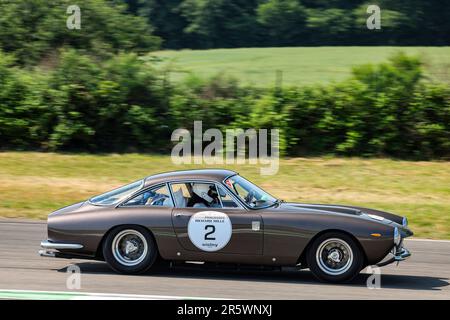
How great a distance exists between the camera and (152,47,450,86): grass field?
2233 centimetres

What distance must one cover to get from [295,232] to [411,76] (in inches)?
515

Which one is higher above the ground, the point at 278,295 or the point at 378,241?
the point at 378,241

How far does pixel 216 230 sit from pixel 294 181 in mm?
8831

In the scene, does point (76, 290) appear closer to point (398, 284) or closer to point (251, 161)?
point (398, 284)

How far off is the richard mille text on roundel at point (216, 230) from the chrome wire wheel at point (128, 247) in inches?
0.5

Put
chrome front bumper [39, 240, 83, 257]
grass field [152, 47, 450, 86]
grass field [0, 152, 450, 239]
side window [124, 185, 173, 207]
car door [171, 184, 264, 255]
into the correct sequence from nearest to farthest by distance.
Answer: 1. car door [171, 184, 264, 255]
2. chrome front bumper [39, 240, 83, 257]
3. side window [124, 185, 173, 207]
4. grass field [0, 152, 450, 239]
5. grass field [152, 47, 450, 86]

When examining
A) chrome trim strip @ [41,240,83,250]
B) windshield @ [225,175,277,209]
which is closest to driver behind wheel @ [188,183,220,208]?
windshield @ [225,175,277,209]

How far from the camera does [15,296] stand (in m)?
7.57

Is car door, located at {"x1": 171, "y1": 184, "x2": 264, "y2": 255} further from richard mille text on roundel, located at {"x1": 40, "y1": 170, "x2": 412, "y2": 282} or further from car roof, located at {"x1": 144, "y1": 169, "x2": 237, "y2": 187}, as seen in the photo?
car roof, located at {"x1": 144, "y1": 169, "x2": 237, "y2": 187}

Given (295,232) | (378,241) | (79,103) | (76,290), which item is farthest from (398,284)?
(79,103)

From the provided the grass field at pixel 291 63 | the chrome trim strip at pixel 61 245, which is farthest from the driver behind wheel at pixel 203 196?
the grass field at pixel 291 63

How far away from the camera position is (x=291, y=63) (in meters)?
28.4

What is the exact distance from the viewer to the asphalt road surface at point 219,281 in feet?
25.5

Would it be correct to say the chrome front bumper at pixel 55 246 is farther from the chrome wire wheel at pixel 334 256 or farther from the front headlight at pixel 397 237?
the front headlight at pixel 397 237
